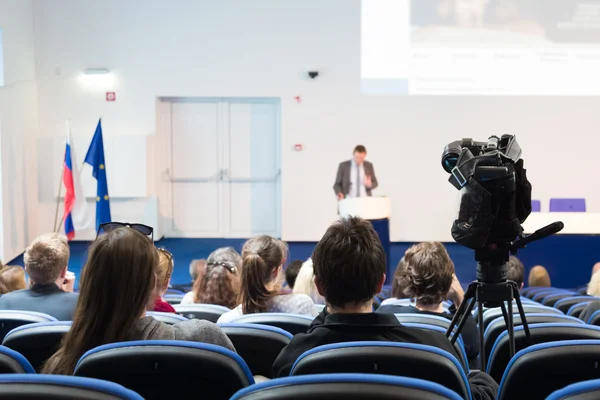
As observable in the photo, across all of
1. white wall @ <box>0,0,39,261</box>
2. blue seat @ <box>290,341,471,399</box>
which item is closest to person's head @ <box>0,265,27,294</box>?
blue seat @ <box>290,341,471,399</box>

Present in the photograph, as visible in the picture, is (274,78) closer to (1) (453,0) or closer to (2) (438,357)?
(1) (453,0)

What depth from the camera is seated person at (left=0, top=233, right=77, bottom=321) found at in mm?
3611

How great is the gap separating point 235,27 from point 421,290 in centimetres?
773

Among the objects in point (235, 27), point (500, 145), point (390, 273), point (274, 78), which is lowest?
point (390, 273)

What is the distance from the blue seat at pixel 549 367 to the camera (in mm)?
2193

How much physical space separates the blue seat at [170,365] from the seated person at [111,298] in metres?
0.20

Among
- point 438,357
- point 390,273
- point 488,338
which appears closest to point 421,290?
point 488,338

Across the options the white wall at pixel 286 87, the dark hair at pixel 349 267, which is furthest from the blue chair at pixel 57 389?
the white wall at pixel 286 87

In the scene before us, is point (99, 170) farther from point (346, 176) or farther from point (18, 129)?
point (346, 176)

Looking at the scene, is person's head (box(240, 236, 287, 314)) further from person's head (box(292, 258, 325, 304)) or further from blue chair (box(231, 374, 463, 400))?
blue chair (box(231, 374, 463, 400))

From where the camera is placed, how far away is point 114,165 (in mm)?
10586

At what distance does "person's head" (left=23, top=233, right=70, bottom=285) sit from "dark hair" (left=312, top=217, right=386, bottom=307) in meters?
1.87

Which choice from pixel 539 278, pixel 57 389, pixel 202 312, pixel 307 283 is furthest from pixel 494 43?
pixel 57 389

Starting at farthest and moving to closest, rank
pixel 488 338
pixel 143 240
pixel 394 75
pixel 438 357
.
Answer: pixel 394 75
pixel 488 338
pixel 143 240
pixel 438 357
